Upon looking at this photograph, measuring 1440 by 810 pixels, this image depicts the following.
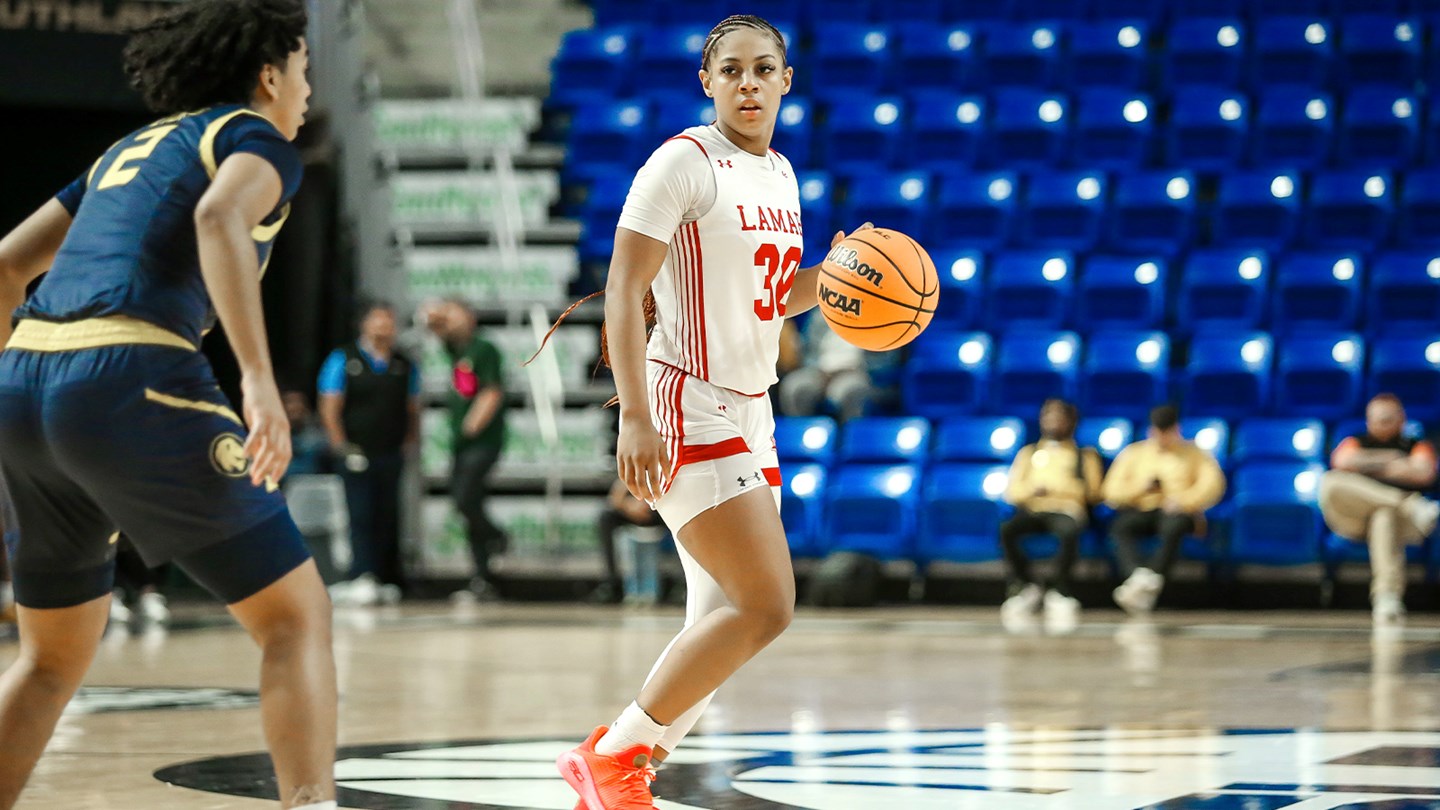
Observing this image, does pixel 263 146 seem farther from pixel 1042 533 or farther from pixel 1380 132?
pixel 1380 132

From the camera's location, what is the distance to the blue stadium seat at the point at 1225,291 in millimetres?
11820

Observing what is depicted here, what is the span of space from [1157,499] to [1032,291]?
1.97 meters

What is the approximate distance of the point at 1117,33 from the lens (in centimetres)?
1395

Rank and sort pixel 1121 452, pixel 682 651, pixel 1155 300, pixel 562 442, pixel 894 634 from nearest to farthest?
pixel 682 651 → pixel 894 634 → pixel 1121 452 → pixel 1155 300 → pixel 562 442

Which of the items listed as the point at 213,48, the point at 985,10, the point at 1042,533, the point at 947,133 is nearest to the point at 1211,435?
the point at 1042,533

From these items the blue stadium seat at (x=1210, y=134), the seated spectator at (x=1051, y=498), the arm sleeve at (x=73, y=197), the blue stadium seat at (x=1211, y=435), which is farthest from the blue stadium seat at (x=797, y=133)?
the arm sleeve at (x=73, y=197)

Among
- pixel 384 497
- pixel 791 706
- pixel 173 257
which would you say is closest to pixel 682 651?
pixel 173 257

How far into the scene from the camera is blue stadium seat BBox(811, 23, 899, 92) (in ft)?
46.8

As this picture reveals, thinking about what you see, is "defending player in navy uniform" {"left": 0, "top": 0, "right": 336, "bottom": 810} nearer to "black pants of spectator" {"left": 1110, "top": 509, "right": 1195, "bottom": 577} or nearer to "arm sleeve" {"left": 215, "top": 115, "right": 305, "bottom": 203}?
"arm sleeve" {"left": 215, "top": 115, "right": 305, "bottom": 203}

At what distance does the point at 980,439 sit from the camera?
11602 mm

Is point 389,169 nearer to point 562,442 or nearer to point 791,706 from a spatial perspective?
point 562,442

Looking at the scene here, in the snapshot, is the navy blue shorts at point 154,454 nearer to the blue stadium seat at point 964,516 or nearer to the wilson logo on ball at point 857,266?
the wilson logo on ball at point 857,266

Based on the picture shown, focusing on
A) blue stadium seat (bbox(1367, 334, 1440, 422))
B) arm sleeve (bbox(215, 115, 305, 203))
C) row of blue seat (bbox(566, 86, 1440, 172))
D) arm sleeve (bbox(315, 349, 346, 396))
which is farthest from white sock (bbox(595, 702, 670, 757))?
row of blue seat (bbox(566, 86, 1440, 172))

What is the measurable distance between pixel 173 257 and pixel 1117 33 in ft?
39.1
